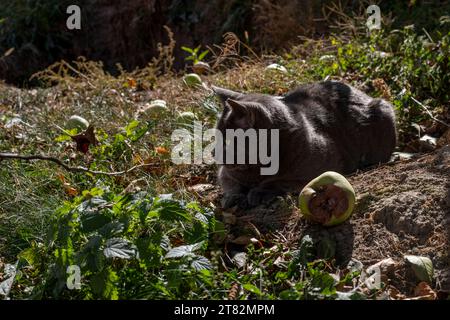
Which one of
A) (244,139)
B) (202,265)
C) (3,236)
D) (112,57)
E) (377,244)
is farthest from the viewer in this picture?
(112,57)

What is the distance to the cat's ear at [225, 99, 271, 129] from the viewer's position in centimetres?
386

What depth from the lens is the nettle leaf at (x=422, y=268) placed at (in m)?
2.87

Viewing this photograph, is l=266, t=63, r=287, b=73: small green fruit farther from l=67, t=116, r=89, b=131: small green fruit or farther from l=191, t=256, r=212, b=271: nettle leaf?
l=191, t=256, r=212, b=271: nettle leaf

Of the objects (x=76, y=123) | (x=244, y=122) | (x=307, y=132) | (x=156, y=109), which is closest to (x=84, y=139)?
(x=76, y=123)

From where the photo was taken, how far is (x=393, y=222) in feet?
10.7

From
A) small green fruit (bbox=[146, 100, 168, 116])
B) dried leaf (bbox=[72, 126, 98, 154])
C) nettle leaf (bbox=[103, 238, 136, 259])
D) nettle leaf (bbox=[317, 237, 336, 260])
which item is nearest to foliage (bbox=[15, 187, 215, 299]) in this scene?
nettle leaf (bbox=[103, 238, 136, 259])

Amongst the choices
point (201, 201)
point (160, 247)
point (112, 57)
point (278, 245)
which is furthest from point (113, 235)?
point (112, 57)

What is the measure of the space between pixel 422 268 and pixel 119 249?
1.32 m

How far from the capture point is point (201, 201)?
13.0ft

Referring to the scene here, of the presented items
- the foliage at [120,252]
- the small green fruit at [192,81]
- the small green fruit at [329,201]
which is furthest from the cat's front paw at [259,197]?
the small green fruit at [192,81]

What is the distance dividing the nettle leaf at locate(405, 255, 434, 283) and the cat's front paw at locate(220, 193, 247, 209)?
1218mm

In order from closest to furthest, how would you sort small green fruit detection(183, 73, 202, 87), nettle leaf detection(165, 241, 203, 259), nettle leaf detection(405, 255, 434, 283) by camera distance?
nettle leaf detection(165, 241, 203, 259)
nettle leaf detection(405, 255, 434, 283)
small green fruit detection(183, 73, 202, 87)
